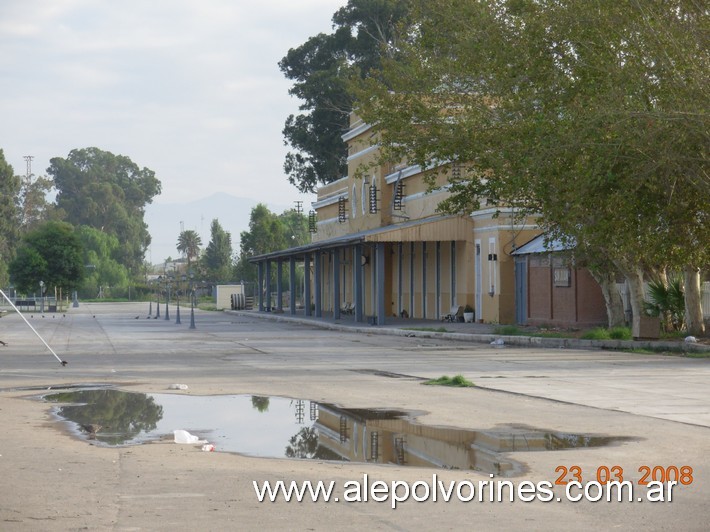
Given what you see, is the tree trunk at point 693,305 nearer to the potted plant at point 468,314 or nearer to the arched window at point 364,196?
the potted plant at point 468,314

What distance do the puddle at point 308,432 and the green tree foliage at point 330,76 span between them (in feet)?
192

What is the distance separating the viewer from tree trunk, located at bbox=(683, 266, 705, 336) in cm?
2881

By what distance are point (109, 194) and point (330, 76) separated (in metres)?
97.5

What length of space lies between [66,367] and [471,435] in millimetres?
12762

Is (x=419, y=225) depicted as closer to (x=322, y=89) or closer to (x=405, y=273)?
(x=405, y=273)

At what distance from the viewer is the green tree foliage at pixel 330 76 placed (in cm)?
7444

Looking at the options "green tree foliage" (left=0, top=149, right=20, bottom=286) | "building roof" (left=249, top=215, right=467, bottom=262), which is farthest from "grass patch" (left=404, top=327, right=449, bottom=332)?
"green tree foliage" (left=0, top=149, right=20, bottom=286)

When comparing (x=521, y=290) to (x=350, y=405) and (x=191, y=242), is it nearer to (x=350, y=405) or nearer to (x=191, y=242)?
(x=350, y=405)

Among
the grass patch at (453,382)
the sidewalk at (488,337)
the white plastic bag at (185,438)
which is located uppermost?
the sidewalk at (488,337)

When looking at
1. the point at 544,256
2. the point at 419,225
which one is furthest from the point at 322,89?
the point at 544,256

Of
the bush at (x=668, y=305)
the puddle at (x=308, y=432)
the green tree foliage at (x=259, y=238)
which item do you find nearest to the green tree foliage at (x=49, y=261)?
the green tree foliage at (x=259, y=238)

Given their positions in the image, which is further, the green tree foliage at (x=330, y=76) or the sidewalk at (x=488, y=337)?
the green tree foliage at (x=330, y=76)

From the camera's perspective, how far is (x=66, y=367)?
73.1ft

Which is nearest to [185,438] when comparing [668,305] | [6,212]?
[668,305]
